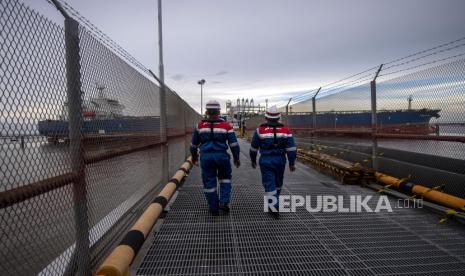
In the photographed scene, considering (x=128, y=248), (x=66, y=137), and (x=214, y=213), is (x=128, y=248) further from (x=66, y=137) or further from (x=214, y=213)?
(x=214, y=213)

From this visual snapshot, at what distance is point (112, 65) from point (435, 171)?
5.63 m

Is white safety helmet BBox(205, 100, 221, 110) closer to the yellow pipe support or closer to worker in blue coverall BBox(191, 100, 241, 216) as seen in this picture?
worker in blue coverall BBox(191, 100, 241, 216)

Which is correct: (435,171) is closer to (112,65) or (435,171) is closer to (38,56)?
(112,65)

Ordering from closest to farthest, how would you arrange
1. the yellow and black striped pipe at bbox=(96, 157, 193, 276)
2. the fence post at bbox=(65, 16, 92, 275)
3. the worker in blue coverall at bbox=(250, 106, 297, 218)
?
the yellow and black striped pipe at bbox=(96, 157, 193, 276)
the fence post at bbox=(65, 16, 92, 275)
the worker in blue coverall at bbox=(250, 106, 297, 218)

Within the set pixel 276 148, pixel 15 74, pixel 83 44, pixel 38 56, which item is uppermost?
pixel 83 44

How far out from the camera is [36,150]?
2.07m

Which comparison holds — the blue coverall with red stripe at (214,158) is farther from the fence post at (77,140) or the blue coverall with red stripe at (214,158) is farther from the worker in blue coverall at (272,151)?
the fence post at (77,140)

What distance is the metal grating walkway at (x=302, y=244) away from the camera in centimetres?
318

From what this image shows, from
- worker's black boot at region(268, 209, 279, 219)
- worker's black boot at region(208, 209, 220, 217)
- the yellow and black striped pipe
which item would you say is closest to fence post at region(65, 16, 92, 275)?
the yellow and black striped pipe

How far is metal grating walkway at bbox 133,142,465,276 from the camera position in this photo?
10.4 feet

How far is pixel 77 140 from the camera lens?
2.53m

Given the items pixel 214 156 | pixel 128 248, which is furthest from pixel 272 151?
pixel 128 248

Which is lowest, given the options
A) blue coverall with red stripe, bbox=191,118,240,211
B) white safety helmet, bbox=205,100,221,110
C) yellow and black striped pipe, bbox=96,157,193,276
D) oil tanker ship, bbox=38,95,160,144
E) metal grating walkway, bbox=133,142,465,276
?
metal grating walkway, bbox=133,142,465,276

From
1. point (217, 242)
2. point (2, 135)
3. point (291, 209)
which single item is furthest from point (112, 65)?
point (291, 209)
